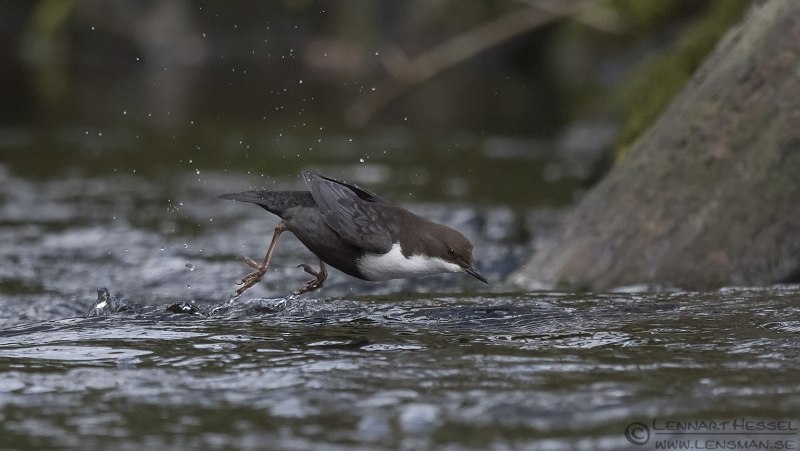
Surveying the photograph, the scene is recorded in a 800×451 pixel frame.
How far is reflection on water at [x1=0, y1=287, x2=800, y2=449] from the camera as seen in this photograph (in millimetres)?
3424

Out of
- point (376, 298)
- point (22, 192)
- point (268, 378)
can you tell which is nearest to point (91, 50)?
point (22, 192)

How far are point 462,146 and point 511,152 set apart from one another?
619 millimetres

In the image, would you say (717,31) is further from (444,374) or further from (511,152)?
(444,374)

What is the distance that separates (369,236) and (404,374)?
1635 millimetres

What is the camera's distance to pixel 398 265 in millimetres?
5574

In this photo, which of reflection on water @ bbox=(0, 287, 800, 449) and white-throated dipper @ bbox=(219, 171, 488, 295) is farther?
white-throated dipper @ bbox=(219, 171, 488, 295)

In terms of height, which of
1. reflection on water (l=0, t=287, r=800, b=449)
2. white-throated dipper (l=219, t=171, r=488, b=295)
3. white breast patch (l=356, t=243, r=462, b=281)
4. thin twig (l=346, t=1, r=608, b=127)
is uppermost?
thin twig (l=346, t=1, r=608, b=127)

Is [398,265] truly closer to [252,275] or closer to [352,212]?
[352,212]

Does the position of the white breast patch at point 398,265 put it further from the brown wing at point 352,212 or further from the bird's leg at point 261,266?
the bird's leg at point 261,266

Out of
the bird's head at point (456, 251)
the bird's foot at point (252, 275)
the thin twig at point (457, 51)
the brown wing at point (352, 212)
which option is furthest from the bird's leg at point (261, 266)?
the thin twig at point (457, 51)

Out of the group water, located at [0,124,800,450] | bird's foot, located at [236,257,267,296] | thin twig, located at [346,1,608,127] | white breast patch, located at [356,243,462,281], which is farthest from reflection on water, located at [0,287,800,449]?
thin twig, located at [346,1,608,127]

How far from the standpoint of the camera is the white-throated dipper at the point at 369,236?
18.2 feet

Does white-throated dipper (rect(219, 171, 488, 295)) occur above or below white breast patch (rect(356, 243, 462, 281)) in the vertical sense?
above

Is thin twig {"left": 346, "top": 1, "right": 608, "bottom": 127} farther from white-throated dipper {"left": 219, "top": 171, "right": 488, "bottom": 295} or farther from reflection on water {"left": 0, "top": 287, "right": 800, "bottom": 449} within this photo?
reflection on water {"left": 0, "top": 287, "right": 800, "bottom": 449}
